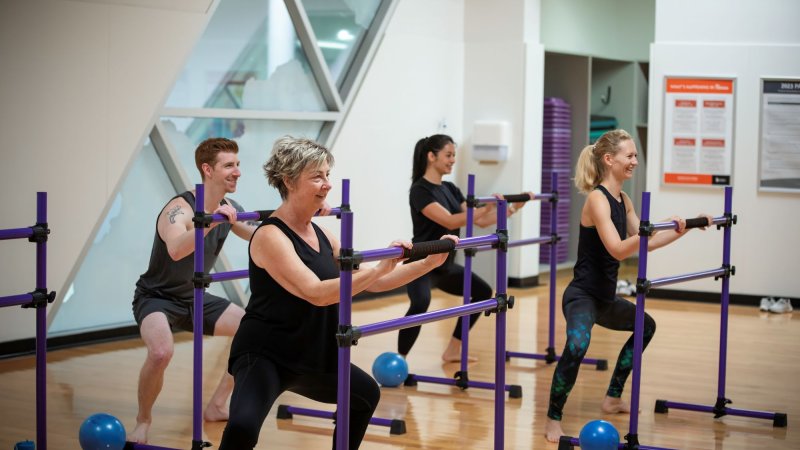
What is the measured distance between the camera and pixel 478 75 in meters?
9.41

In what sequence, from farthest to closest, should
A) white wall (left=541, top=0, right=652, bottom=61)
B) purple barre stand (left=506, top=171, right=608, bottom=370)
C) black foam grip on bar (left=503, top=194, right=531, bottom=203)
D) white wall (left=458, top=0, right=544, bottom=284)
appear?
white wall (left=541, top=0, right=652, bottom=61), white wall (left=458, top=0, right=544, bottom=284), purple barre stand (left=506, top=171, right=608, bottom=370), black foam grip on bar (left=503, top=194, right=531, bottom=203)

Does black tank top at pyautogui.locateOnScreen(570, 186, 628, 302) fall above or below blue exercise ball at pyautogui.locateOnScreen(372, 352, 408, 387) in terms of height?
above

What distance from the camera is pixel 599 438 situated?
14.0 feet

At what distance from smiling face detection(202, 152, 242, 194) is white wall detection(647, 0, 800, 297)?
5.06 metres

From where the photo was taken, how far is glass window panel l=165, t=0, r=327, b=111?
7.20m

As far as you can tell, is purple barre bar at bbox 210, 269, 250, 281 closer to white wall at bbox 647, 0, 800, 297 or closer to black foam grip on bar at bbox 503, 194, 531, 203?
black foam grip on bar at bbox 503, 194, 531, 203

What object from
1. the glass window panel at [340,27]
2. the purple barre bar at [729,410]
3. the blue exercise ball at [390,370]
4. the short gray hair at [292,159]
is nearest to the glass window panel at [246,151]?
the glass window panel at [340,27]

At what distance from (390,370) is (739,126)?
437 centimetres

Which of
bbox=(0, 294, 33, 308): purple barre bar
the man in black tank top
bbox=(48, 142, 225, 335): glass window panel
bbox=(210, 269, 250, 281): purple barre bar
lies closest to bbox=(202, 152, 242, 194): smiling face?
the man in black tank top

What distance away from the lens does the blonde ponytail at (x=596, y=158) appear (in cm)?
478

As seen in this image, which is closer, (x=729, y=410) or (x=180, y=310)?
(x=180, y=310)

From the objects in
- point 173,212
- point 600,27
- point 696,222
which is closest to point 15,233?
point 173,212

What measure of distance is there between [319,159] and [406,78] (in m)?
5.62

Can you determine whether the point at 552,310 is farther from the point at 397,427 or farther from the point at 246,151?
the point at 246,151
